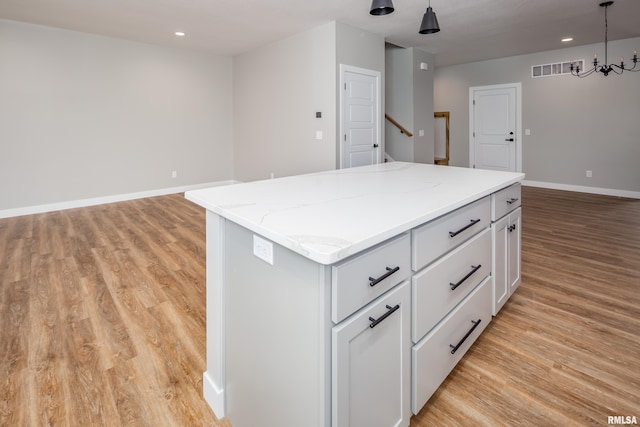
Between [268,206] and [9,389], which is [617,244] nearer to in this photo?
[268,206]

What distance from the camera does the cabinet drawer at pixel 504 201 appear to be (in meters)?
2.00

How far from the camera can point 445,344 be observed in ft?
5.17

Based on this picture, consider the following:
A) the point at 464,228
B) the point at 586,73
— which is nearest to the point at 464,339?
the point at 464,228

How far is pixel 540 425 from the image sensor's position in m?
1.43

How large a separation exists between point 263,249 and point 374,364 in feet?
1.71

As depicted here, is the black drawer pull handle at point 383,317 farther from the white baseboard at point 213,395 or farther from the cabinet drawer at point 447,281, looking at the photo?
the white baseboard at point 213,395

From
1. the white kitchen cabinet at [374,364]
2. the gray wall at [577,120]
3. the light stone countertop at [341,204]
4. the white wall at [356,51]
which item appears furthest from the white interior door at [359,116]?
the white kitchen cabinet at [374,364]

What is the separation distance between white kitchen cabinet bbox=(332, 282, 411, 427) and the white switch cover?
1.06 ft

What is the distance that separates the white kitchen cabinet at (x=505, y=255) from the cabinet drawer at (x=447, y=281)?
0.47 feet

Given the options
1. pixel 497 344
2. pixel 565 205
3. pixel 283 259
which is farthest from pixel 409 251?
pixel 565 205

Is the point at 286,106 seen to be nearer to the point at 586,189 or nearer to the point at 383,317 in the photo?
the point at 383,317

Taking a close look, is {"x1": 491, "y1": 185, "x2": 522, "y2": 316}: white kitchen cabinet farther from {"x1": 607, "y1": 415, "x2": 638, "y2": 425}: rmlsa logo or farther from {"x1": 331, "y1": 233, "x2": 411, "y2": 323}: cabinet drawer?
{"x1": 331, "y1": 233, "x2": 411, "y2": 323}: cabinet drawer

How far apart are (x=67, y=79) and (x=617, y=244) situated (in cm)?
736

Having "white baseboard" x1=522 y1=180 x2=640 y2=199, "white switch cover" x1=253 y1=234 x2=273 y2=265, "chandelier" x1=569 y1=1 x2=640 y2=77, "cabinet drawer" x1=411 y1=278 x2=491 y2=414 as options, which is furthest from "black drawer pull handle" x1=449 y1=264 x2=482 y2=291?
"white baseboard" x1=522 y1=180 x2=640 y2=199
